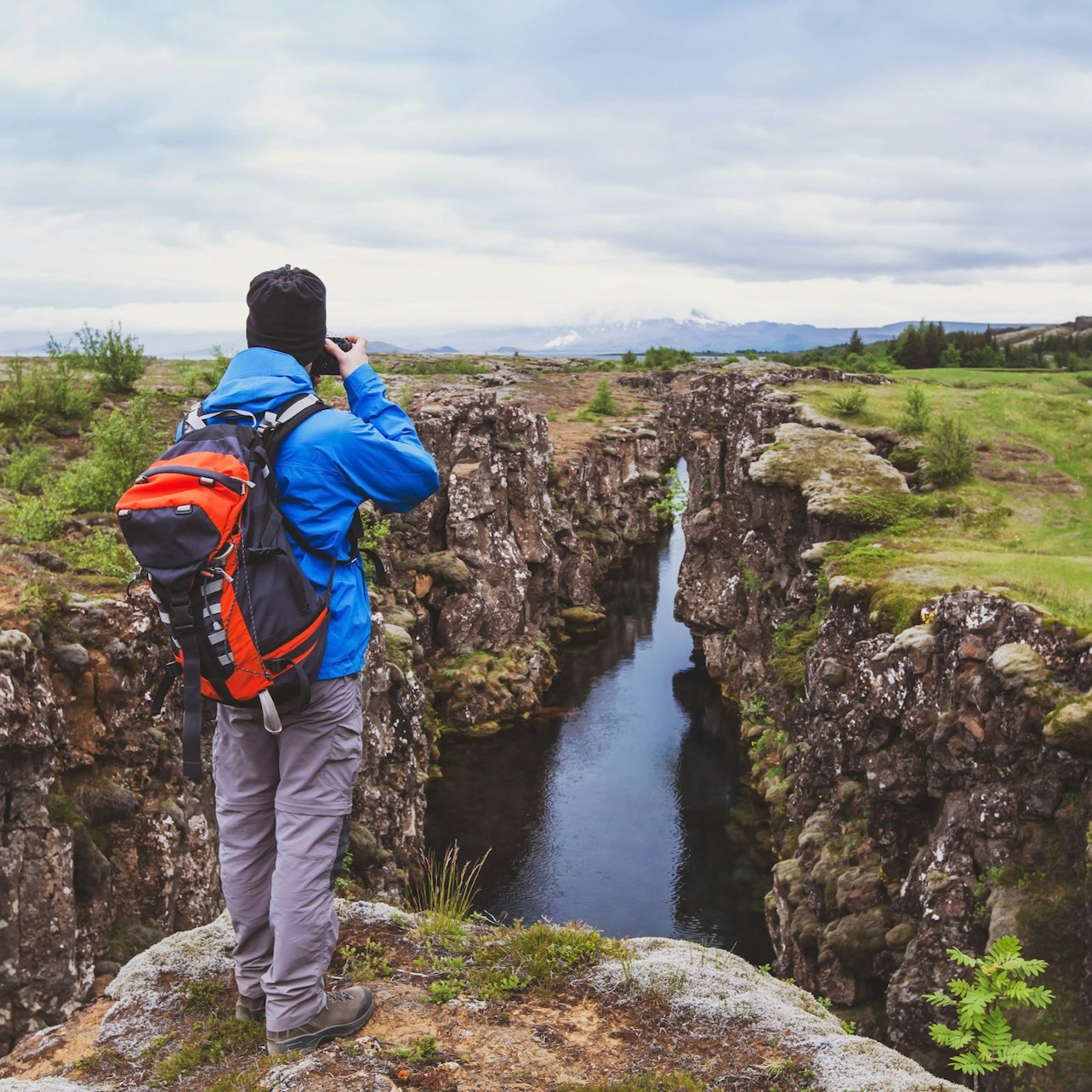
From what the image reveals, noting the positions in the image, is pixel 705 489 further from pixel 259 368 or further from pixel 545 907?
pixel 259 368

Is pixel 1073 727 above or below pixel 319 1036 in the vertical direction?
below

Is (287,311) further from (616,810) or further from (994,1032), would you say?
(616,810)

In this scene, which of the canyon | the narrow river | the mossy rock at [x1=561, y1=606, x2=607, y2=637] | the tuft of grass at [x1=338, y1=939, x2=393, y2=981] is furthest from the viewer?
the mossy rock at [x1=561, y1=606, x2=607, y2=637]

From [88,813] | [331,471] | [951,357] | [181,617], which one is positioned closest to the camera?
[181,617]

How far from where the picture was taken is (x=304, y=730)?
6.06m

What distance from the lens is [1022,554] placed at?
23531 millimetres

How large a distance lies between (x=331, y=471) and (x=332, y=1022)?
355cm

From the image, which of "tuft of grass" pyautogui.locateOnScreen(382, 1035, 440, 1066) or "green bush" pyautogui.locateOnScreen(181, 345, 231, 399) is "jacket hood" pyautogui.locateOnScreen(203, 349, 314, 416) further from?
"green bush" pyautogui.locateOnScreen(181, 345, 231, 399)

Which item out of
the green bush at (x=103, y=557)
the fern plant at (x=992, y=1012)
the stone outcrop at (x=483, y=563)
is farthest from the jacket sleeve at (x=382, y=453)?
the stone outcrop at (x=483, y=563)

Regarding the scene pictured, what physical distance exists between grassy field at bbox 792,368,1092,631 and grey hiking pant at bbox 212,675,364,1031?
14.5m

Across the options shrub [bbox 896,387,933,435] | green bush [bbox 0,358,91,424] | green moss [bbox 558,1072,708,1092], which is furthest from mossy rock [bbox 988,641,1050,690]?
green bush [bbox 0,358,91,424]

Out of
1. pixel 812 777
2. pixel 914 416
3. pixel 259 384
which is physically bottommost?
pixel 812 777

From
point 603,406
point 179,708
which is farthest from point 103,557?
point 603,406

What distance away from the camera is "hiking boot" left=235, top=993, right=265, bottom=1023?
6469mm
